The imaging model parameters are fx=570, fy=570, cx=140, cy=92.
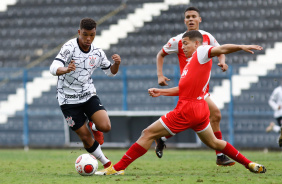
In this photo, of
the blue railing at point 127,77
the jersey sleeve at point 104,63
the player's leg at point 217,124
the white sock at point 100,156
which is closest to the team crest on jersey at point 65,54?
the jersey sleeve at point 104,63

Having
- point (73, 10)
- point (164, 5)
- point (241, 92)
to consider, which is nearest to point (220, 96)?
point (241, 92)

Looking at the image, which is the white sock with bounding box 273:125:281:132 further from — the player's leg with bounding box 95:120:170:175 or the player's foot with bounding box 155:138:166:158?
the player's leg with bounding box 95:120:170:175

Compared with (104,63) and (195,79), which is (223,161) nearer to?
(195,79)

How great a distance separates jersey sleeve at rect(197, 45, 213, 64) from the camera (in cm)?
586

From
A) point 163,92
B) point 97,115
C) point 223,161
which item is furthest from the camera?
point 223,161

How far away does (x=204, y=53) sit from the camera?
19.3 ft

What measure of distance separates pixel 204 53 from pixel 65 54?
1.71 metres

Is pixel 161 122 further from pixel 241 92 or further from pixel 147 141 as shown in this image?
pixel 241 92

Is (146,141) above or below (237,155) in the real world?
above

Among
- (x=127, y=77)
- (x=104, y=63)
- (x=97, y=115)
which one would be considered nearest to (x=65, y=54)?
(x=104, y=63)

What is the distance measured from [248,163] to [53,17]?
460 inches

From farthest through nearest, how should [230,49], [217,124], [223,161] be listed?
[217,124], [223,161], [230,49]

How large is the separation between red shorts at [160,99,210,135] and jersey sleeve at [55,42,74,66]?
55.4 inches

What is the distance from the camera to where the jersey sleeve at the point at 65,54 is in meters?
6.55
